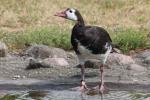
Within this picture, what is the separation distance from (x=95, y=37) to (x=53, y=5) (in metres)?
6.57

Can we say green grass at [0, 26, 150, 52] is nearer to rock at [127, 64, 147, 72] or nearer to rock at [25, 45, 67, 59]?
rock at [25, 45, 67, 59]

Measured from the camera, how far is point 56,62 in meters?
11.5

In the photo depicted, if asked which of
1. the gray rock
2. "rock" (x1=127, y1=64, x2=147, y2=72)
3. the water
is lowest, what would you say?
the water

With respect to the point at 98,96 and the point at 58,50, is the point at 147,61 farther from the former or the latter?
the point at 98,96

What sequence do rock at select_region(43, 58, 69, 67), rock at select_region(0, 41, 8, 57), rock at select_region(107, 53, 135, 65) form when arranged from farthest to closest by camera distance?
1. rock at select_region(0, 41, 8, 57)
2. rock at select_region(107, 53, 135, 65)
3. rock at select_region(43, 58, 69, 67)

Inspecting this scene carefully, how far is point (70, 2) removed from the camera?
16.8 m

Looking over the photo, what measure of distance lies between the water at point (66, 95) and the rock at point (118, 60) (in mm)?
1995

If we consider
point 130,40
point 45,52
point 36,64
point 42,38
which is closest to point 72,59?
point 45,52

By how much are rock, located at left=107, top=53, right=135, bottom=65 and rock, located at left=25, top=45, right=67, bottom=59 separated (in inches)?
38.8

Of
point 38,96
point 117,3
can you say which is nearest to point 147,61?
point 38,96

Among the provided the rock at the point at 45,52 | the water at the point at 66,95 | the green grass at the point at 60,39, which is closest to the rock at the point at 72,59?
the rock at the point at 45,52

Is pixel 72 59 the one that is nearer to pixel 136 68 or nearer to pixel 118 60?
pixel 118 60

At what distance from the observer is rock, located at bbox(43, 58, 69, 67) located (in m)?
11.4

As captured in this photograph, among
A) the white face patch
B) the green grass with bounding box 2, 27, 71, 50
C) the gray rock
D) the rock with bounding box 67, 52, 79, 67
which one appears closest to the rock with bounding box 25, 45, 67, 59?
the rock with bounding box 67, 52, 79, 67
